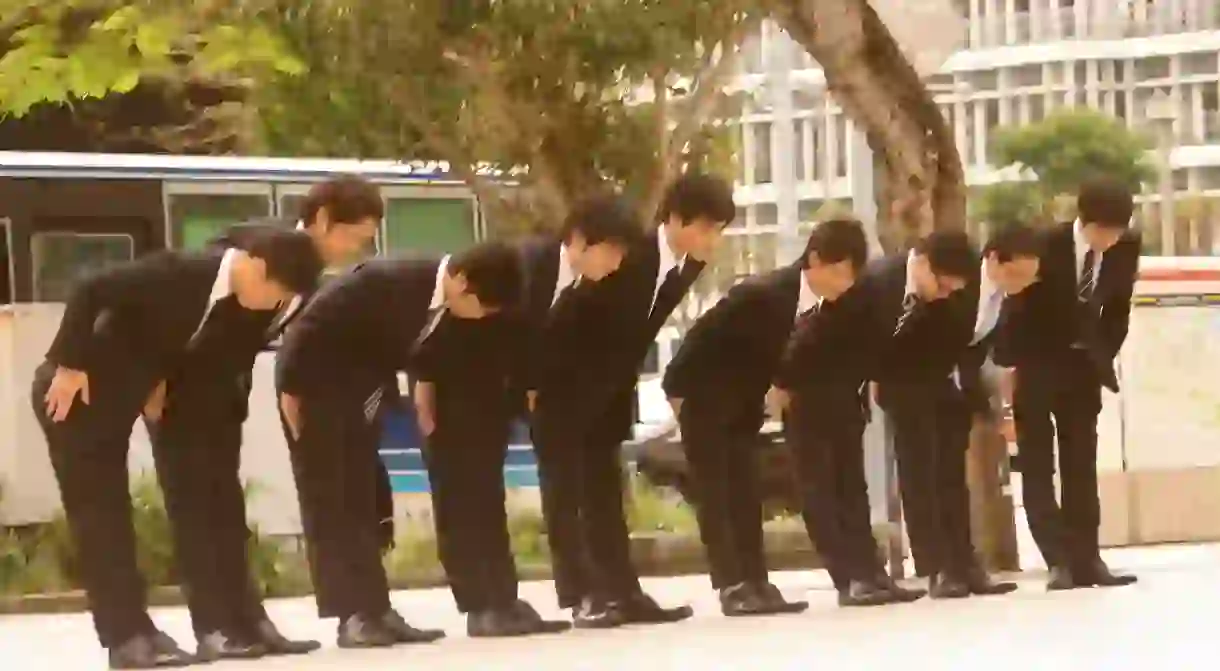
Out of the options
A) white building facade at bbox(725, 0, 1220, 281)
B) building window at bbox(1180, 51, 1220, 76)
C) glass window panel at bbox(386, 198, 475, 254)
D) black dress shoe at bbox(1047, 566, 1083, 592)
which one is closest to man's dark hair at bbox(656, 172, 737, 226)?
black dress shoe at bbox(1047, 566, 1083, 592)

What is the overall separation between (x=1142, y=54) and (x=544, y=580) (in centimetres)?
2638

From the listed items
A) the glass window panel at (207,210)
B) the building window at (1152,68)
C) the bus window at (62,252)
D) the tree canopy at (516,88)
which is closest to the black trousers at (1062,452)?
the tree canopy at (516,88)

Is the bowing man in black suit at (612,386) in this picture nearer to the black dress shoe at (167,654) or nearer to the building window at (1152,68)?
the black dress shoe at (167,654)

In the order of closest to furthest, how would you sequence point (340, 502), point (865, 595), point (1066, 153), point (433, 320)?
1. point (340, 502)
2. point (433, 320)
3. point (865, 595)
4. point (1066, 153)

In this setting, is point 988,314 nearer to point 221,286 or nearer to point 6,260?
point 221,286

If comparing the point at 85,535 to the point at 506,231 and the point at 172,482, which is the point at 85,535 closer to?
the point at 172,482

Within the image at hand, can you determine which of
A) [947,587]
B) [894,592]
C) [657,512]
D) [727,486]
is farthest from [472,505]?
[657,512]

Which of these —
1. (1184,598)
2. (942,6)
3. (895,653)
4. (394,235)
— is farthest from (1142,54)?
(895,653)

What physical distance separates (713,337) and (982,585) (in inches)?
74.9

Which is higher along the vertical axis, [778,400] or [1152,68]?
[1152,68]

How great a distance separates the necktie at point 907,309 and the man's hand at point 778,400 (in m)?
0.55

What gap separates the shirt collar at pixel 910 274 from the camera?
948 centimetres

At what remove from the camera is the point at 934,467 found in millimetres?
9789

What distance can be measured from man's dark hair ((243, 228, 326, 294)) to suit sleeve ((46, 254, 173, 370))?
11.9 inches
